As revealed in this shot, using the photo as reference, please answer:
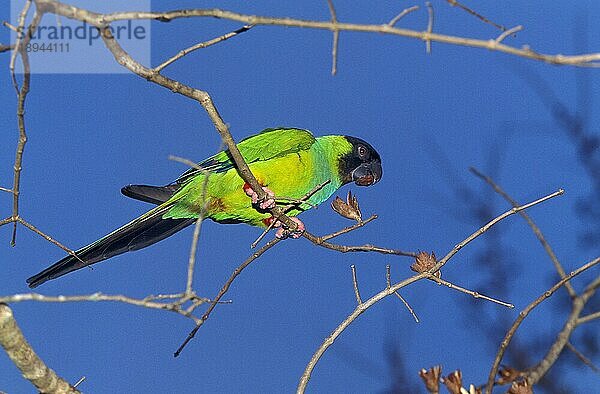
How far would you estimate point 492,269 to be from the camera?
222 cm

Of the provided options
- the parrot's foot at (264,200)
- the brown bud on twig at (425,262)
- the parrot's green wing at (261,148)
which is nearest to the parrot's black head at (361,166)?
the parrot's green wing at (261,148)

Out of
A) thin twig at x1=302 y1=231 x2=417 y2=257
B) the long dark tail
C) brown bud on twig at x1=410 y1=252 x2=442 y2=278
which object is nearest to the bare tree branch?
the long dark tail

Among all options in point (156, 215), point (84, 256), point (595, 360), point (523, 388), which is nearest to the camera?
point (523, 388)

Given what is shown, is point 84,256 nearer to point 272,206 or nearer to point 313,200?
point 272,206

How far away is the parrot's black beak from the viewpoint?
5.96ft

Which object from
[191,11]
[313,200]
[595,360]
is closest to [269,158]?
[313,200]

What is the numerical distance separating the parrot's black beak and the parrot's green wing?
193 mm

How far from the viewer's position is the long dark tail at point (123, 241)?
121cm

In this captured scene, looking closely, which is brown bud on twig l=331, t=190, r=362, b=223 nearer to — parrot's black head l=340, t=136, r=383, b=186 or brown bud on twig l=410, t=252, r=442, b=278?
brown bud on twig l=410, t=252, r=442, b=278

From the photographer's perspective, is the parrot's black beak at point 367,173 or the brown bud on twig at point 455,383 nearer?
the brown bud on twig at point 455,383

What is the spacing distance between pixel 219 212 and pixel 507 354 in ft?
3.84

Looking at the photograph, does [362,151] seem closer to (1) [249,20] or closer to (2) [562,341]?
(2) [562,341]

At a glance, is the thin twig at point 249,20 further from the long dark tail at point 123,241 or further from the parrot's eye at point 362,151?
the parrot's eye at point 362,151

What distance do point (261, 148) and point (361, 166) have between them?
33 cm
